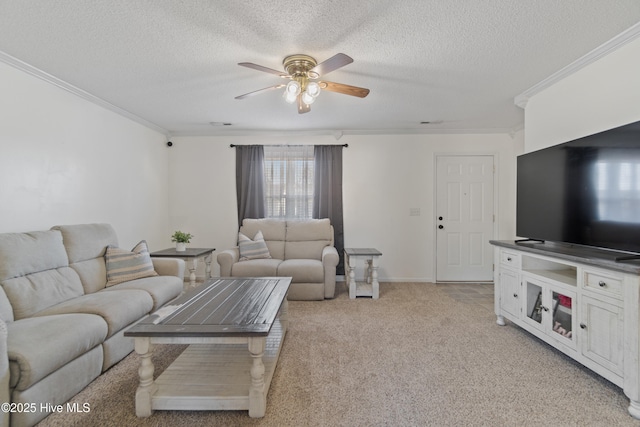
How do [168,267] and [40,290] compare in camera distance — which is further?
[168,267]

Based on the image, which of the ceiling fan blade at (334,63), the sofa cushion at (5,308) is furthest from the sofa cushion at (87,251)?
the ceiling fan blade at (334,63)

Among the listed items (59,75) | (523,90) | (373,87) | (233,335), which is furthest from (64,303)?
(523,90)

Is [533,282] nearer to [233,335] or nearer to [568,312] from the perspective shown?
[568,312]

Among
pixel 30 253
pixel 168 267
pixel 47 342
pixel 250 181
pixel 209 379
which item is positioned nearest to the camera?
pixel 47 342

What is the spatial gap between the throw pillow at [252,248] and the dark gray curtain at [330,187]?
1017 millimetres

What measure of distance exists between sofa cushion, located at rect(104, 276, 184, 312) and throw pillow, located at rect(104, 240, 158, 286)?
0.08 m

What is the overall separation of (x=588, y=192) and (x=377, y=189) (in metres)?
2.64

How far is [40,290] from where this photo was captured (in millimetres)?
2066

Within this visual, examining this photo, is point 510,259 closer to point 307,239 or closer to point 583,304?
point 583,304

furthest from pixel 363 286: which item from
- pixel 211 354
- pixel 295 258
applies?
pixel 211 354

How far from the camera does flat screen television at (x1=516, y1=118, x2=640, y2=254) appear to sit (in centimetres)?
177

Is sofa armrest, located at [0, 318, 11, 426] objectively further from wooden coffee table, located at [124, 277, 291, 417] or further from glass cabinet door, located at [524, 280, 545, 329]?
glass cabinet door, located at [524, 280, 545, 329]

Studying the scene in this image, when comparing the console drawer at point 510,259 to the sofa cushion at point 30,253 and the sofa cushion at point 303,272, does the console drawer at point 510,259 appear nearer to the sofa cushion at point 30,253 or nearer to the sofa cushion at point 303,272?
the sofa cushion at point 303,272

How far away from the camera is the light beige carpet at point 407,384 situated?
→ 1.54m
